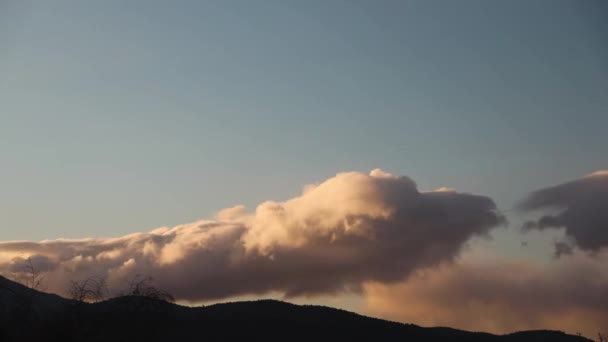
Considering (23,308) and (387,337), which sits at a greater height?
(387,337)

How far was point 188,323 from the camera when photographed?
344 ft

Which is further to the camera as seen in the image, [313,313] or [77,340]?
[313,313]

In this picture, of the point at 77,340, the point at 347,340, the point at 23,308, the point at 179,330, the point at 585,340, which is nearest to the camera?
the point at 77,340

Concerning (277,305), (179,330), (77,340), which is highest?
(277,305)

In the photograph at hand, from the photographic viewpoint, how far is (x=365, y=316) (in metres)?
122

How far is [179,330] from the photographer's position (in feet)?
330

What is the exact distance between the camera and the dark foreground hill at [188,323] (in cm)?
6284

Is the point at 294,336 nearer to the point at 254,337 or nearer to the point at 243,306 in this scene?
the point at 254,337

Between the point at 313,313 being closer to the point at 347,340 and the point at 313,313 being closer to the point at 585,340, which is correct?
the point at 347,340

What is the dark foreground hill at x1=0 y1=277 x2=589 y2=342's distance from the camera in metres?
62.8

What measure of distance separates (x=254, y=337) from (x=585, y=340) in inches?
2266

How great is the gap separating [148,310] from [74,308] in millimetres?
6639

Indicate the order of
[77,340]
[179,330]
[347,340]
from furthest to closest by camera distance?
[347,340]
[179,330]
[77,340]

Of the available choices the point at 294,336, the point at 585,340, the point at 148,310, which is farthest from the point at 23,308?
the point at 585,340
